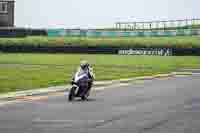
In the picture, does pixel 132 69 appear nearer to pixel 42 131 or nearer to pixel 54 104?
pixel 54 104

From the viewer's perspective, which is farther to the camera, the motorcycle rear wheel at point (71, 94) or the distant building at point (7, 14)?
the distant building at point (7, 14)

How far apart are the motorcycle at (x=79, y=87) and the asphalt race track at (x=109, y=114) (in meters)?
0.31

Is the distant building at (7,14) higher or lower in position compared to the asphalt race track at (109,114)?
higher

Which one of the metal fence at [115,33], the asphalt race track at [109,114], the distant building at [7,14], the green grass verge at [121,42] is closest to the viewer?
the asphalt race track at [109,114]

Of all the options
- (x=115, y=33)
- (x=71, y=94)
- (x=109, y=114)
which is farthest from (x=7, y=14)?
(x=109, y=114)

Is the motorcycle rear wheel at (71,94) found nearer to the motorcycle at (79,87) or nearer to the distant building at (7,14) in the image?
the motorcycle at (79,87)

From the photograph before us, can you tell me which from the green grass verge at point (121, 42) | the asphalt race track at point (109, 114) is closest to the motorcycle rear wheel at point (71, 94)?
the asphalt race track at point (109, 114)

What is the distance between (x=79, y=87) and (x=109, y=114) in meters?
4.38

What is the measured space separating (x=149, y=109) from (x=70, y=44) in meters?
46.7

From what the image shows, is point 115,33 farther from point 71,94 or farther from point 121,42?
point 71,94

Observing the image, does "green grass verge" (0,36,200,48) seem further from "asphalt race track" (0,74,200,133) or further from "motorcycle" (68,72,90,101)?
"motorcycle" (68,72,90,101)

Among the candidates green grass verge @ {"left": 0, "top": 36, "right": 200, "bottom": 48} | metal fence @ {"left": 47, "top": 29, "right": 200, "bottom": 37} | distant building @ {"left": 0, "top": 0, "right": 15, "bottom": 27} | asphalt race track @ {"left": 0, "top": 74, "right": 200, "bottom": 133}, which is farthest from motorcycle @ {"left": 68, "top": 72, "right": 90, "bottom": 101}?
distant building @ {"left": 0, "top": 0, "right": 15, "bottom": 27}

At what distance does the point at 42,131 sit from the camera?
12508mm

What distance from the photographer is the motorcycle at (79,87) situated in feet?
64.9
